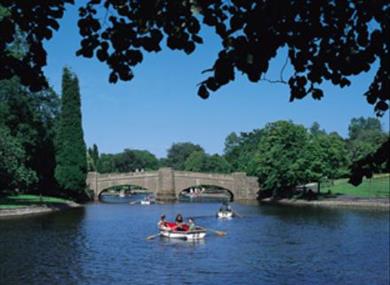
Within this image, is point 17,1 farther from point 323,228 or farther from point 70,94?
point 70,94

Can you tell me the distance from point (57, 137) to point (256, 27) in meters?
69.7

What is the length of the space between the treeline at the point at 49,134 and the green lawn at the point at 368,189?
34303mm

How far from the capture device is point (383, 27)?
5277 millimetres

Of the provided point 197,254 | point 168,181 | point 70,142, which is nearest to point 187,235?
point 197,254

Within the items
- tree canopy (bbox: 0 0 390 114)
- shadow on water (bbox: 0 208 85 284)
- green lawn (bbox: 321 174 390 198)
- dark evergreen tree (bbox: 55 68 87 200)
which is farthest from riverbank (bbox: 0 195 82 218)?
tree canopy (bbox: 0 0 390 114)

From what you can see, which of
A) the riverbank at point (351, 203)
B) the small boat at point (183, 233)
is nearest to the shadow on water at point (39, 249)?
the small boat at point (183, 233)

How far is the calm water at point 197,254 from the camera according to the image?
23266mm

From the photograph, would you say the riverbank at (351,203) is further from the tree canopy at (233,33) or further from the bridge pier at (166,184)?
the tree canopy at (233,33)

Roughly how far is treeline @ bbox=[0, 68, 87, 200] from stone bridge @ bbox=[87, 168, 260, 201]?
8.14 m

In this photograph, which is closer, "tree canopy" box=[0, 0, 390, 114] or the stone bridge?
"tree canopy" box=[0, 0, 390, 114]

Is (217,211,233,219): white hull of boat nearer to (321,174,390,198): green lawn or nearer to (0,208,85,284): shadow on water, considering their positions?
(0,208,85,284): shadow on water

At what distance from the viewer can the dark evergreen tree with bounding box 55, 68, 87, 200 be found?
2800 inches

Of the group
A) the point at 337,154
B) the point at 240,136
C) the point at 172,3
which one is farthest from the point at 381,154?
the point at 240,136

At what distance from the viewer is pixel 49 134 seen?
67.4 m
